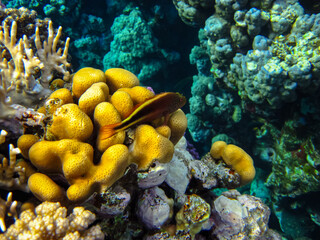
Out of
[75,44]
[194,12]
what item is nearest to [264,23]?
[194,12]

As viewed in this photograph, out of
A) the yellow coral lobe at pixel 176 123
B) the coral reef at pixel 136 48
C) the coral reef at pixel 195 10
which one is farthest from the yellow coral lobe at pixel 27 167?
the coral reef at pixel 136 48

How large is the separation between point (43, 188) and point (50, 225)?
0.33 meters

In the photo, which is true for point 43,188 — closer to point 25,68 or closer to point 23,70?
point 25,68

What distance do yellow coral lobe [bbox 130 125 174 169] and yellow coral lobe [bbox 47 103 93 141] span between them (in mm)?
487

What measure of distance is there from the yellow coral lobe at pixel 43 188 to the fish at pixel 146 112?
1.95 feet

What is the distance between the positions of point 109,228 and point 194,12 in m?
6.38

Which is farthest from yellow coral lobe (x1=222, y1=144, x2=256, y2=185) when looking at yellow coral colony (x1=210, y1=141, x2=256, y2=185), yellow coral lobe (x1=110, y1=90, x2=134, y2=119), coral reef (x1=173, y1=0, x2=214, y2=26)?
coral reef (x1=173, y1=0, x2=214, y2=26)

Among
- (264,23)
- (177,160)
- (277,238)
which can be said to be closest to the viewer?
(177,160)

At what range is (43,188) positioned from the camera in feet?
5.76

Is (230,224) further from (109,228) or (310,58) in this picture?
(310,58)

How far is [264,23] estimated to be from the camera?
16.5 ft

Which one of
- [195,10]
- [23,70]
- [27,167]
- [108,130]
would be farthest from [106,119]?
[195,10]

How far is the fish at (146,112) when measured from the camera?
77.2 inches

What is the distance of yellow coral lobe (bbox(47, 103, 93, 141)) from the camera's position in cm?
188
